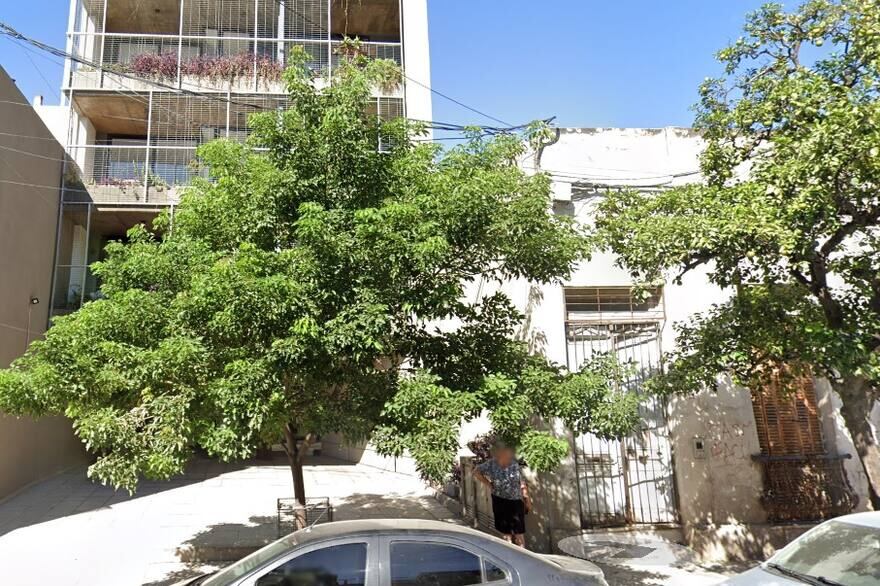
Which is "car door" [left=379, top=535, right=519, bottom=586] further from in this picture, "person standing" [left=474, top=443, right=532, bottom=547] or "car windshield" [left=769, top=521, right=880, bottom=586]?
"person standing" [left=474, top=443, right=532, bottom=547]

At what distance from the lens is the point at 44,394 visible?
225 inches

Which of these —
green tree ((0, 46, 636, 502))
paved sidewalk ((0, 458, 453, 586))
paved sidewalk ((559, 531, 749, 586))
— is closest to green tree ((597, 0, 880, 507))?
green tree ((0, 46, 636, 502))

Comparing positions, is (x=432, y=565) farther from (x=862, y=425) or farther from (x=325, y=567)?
(x=862, y=425)

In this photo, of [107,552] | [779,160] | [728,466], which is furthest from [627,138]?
[107,552]

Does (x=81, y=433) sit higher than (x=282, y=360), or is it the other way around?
(x=282, y=360)

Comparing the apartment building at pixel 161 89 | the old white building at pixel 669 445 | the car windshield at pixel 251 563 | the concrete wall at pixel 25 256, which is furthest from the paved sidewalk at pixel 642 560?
the apartment building at pixel 161 89

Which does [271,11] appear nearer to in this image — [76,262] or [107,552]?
[76,262]

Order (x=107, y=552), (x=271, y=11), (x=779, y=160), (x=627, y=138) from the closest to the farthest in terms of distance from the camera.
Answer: (x=779, y=160), (x=107, y=552), (x=627, y=138), (x=271, y=11)

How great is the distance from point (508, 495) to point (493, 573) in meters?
3.73

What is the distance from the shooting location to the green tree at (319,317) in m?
5.45

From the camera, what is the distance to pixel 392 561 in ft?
13.6

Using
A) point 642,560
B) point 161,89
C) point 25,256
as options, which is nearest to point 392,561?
point 642,560

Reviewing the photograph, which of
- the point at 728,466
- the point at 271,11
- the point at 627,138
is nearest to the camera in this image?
the point at 728,466

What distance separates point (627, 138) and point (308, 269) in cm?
709
